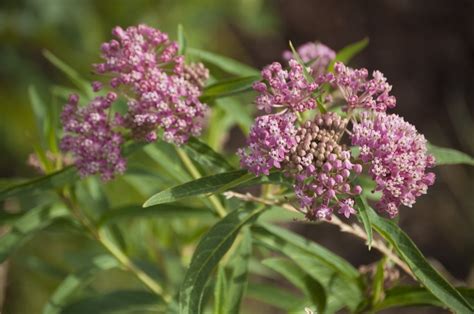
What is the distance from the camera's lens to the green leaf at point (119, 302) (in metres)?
2.34

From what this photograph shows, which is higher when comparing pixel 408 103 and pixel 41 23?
pixel 41 23

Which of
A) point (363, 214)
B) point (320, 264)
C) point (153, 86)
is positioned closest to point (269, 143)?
point (363, 214)

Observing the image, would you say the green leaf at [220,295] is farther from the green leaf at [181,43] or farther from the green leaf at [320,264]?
the green leaf at [181,43]

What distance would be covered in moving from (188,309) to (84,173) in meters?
0.48

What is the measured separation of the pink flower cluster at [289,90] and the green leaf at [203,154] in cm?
26

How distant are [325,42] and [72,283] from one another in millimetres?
4648

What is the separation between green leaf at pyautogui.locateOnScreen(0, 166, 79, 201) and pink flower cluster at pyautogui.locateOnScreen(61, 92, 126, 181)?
0.13m

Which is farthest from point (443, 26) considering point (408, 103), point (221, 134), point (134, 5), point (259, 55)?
point (221, 134)

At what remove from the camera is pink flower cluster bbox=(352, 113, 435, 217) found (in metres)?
1.57

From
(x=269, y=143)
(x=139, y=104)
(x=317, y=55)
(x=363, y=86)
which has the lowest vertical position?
(x=269, y=143)

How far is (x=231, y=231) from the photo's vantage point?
1754 millimetres

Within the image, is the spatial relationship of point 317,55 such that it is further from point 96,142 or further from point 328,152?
point 96,142

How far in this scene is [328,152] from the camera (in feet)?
5.13

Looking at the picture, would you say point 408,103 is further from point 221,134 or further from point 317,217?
point 317,217
